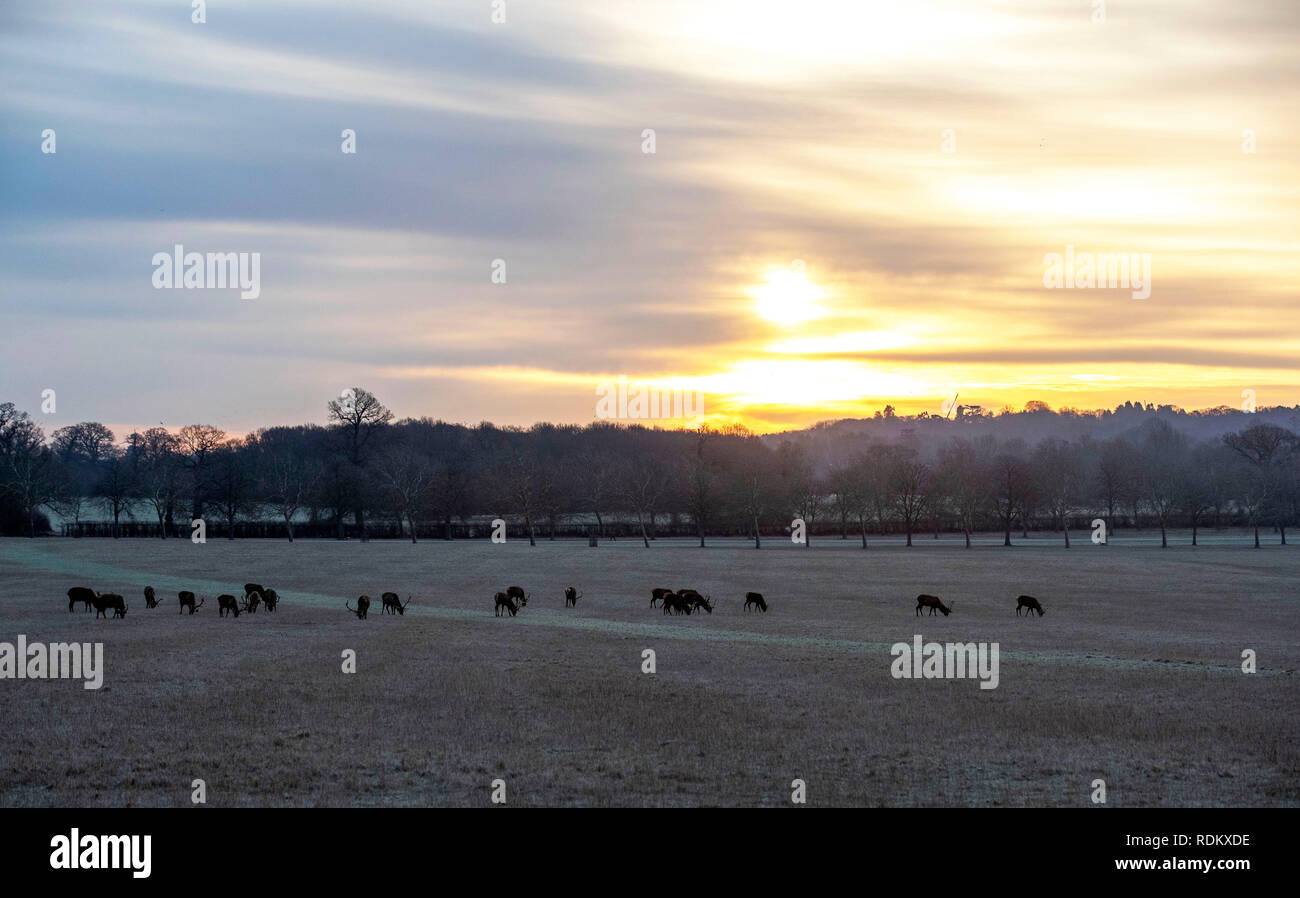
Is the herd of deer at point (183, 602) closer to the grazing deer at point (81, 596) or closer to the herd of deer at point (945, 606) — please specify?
the grazing deer at point (81, 596)

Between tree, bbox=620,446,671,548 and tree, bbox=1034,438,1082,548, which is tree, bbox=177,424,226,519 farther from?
tree, bbox=1034,438,1082,548

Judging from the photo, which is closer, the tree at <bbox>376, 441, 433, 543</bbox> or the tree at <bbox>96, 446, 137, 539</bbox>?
the tree at <bbox>376, 441, 433, 543</bbox>

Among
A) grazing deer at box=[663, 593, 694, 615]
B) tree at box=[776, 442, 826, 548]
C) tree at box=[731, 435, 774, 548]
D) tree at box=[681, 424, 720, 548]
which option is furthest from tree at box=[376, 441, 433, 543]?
grazing deer at box=[663, 593, 694, 615]

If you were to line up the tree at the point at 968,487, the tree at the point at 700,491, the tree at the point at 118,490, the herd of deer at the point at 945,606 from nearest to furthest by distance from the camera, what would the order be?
the herd of deer at the point at 945,606 → the tree at the point at 968,487 → the tree at the point at 700,491 → the tree at the point at 118,490

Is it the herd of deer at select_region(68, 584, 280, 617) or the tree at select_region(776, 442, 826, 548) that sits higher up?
the tree at select_region(776, 442, 826, 548)

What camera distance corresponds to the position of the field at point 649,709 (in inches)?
621

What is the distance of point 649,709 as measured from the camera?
21.9 meters

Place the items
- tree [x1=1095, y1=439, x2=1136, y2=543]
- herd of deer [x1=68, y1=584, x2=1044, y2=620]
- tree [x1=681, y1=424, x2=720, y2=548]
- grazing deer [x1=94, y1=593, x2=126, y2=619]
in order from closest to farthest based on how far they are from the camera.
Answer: grazing deer [x1=94, y1=593, x2=126, y2=619] → herd of deer [x1=68, y1=584, x2=1044, y2=620] → tree [x1=681, y1=424, x2=720, y2=548] → tree [x1=1095, y1=439, x2=1136, y2=543]

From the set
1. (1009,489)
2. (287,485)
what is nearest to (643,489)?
(1009,489)

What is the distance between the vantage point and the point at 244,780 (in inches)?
624

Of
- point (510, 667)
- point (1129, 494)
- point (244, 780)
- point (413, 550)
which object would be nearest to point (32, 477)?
point (413, 550)

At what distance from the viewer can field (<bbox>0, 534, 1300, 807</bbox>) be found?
51.8 ft

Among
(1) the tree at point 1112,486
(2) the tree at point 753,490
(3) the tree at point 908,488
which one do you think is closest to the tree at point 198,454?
(2) the tree at point 753,490

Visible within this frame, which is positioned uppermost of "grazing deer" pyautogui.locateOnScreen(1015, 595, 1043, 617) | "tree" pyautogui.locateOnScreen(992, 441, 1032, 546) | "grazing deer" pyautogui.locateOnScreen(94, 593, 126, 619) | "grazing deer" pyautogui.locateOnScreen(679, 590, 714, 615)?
"tree" pyautogui.locateOnScreen(992, 441, 1032, 546)
